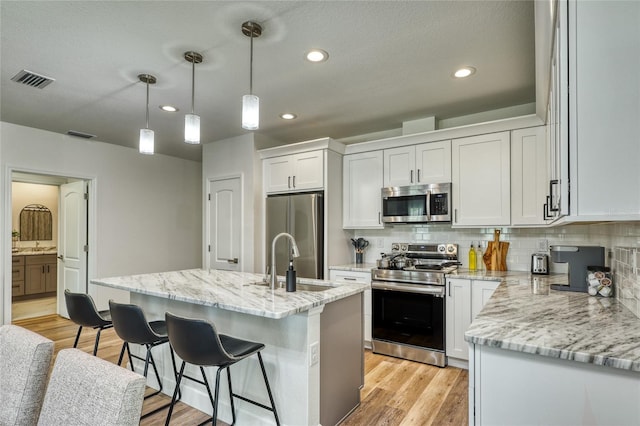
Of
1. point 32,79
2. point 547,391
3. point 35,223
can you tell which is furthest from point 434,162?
point 35,223

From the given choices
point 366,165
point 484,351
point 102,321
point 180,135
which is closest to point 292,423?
point 484,351

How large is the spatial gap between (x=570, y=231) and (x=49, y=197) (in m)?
8.48

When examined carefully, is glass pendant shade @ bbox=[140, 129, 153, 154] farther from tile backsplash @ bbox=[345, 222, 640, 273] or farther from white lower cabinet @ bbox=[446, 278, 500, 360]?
white lower cabinet @ bbox=[446, 278, 500, 360]

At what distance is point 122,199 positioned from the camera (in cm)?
519

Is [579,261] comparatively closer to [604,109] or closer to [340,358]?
[604,109]

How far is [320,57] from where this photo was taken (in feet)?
8.23

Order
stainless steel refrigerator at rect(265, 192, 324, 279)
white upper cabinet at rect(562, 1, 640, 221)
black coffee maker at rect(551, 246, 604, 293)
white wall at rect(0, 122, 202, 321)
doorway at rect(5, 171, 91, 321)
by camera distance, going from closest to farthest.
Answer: white upper cabinet at rect(562, 1, 640, 221) → black coffee maker at rect(551, 246, 604, 293) → stainless steel refrigerator at rect(265, 192, 324, 279) → white wall at rect(0, 122, 202, 321) → doorway at rect(5, 171, 91, 321)

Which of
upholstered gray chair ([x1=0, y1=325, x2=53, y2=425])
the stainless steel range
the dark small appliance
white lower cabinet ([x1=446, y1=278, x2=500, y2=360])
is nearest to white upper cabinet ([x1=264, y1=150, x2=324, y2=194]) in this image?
the stainless steel range

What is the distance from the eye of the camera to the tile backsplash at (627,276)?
1.58 m

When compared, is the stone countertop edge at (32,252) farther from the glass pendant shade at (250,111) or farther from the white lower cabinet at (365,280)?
the glass pendant shade at (250,111)

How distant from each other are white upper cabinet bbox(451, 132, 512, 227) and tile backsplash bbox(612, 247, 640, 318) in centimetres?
125

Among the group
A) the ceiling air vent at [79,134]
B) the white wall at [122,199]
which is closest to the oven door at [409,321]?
the white wall at [122,199]

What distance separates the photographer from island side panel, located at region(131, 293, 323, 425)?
1.96m

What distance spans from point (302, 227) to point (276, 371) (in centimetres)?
207
